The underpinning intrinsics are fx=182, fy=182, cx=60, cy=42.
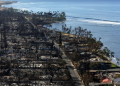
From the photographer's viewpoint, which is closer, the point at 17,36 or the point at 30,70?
the point at 30,70

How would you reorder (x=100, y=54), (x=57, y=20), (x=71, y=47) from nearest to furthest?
(x=100, y=54)
(x=71, y=47)
(x=57, y=20)

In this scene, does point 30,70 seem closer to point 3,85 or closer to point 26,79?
point 26,79

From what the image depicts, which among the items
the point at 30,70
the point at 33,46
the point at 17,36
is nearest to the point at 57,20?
the point at 17,36

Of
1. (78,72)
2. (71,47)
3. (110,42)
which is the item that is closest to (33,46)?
(71,47)

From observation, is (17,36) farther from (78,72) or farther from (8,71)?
(78,72)

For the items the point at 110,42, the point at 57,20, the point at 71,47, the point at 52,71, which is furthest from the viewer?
the point at 57,20

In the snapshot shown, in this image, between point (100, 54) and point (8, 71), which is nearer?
point (8, 71)

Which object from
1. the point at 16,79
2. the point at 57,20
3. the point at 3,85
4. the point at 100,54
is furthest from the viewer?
the point at 57,20

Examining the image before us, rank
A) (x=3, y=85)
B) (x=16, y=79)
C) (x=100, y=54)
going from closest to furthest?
(x=3, y=85) < (x=16, y=79) < (x=100, y=54)
